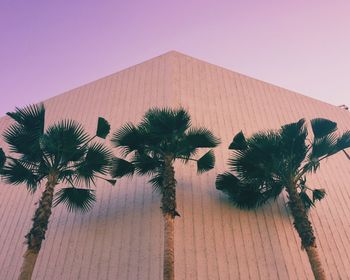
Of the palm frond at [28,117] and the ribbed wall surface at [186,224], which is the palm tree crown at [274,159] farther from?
the palm frond at [28,117]

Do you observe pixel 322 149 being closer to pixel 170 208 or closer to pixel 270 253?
pixel 270 253

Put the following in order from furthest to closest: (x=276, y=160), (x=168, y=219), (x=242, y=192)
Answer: (x=242, y=192)
(x=276, y=160)
(x=168, y=219)

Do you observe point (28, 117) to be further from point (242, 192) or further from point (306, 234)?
point (306, 234)

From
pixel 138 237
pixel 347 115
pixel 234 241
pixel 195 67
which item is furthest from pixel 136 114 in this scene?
pixel 347 115

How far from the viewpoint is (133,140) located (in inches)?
337

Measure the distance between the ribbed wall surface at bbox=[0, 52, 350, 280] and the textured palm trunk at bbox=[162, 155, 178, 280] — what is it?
4.68ft

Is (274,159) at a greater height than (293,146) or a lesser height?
lesser

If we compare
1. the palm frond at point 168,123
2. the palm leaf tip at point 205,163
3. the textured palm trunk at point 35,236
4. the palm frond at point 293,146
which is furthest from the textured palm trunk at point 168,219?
the palm frond at point 293,146

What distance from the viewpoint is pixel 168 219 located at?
7418 mm

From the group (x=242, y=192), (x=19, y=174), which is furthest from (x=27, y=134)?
(x=242, y=192)

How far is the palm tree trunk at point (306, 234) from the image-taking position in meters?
7.23

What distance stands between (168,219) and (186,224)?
1830 millimetres

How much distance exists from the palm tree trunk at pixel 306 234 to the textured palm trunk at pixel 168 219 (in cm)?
286

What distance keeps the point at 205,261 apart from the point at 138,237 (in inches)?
74.4
